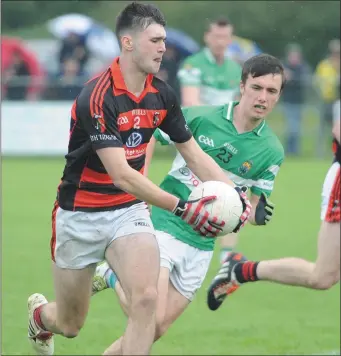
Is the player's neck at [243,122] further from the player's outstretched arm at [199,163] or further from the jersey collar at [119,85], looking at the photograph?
the jersey collar at [119,85]

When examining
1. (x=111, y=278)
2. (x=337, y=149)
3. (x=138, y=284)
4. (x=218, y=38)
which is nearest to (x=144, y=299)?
(x=138, y=284)

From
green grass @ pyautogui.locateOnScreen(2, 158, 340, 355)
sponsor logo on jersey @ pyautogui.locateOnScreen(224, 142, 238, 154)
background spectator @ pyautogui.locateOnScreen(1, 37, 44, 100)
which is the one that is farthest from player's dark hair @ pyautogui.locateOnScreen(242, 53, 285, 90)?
background spectator @ pyautogui.locateOnScreen(1, 37, 44, 100)

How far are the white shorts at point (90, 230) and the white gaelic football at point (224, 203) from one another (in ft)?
1.20

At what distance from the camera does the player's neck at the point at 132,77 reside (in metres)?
5.86

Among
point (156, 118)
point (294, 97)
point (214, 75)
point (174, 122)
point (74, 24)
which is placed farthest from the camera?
point (74, 24)

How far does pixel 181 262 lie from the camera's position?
691cm

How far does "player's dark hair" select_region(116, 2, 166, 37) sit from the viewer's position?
5863 millimetres

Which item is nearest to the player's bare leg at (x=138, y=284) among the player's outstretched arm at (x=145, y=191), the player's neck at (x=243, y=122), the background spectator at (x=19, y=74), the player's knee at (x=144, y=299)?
the player's knee at (x=144, y=299)

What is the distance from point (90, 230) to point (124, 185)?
1.62 feet

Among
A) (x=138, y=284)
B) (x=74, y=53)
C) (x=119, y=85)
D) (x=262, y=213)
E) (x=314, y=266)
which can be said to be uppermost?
(x=119, y=85)

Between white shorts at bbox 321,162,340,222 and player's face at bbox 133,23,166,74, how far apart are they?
2.15 metres

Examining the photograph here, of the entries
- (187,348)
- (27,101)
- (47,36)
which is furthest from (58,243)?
(47,36)

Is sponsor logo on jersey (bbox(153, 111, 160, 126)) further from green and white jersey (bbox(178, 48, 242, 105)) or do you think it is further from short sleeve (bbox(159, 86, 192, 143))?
green and white jersey (bbox(178, 48, 242, 105))

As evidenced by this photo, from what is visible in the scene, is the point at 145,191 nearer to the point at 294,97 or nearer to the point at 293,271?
the point at 293,271
